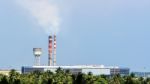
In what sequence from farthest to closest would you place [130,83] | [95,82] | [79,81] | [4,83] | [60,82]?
[95,82], [60,82], [130,83], [4,83], [79,81]

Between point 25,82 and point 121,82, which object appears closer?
point 25,82

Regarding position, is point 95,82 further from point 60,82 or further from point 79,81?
point 79,81

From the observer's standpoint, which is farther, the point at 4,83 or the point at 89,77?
the point at 89,77

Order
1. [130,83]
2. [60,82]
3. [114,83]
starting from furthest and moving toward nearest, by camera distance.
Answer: [114,83] → [60,82] → [130,83]

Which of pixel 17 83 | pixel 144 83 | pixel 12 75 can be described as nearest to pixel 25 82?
pixel 12 75

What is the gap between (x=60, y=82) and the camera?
164 m

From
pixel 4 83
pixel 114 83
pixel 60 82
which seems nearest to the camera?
pixel 4 83

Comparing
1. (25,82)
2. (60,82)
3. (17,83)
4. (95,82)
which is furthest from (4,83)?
(95,82)

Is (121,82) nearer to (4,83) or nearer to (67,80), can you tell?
(67,80)

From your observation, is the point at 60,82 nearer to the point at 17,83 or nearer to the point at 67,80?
the point at 67,80

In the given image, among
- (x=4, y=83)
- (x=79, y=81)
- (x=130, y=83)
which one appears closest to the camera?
(x=79, y=81)

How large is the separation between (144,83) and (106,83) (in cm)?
1238

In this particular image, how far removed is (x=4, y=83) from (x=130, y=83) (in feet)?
139

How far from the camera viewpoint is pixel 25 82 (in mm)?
151500
